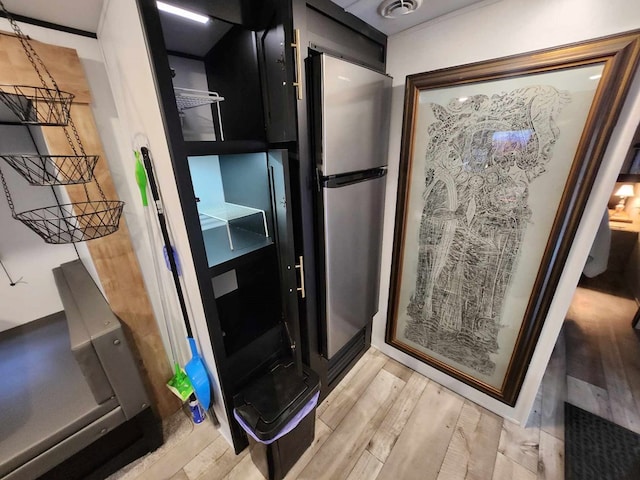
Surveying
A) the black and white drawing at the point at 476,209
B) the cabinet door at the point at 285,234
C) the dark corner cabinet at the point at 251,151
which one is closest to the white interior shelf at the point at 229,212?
the dark corner cabinet at the point at 251,151

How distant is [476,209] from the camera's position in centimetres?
130

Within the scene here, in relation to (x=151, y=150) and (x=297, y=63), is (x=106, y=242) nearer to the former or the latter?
(x=151, y=150)

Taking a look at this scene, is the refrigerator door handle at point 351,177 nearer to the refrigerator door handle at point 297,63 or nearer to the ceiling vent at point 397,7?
the refrigerator door handle at point 297,63

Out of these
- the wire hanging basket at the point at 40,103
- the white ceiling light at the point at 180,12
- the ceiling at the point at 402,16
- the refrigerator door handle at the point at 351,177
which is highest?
the ceiling at the point at 402,16

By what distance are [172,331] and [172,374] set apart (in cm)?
29

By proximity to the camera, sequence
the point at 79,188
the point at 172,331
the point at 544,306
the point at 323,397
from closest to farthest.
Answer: the point at 79,188 < the point at 544,306 < the point at 172,331 < the point at 323,397

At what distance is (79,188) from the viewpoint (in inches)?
42.8

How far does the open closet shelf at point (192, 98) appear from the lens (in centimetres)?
100

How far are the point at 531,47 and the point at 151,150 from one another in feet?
5.20

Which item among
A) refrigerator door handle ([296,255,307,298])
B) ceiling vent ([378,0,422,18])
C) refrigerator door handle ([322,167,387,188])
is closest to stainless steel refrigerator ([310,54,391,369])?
refrigerator door handle ([322,167,387,188])

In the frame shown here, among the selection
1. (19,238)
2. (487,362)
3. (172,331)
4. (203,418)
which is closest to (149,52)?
(19,238)

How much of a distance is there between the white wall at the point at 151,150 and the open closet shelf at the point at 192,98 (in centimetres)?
16

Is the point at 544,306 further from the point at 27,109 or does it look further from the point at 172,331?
the point at 27,109

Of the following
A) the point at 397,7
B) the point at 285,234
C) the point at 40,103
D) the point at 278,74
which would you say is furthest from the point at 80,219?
the point at 397,7
